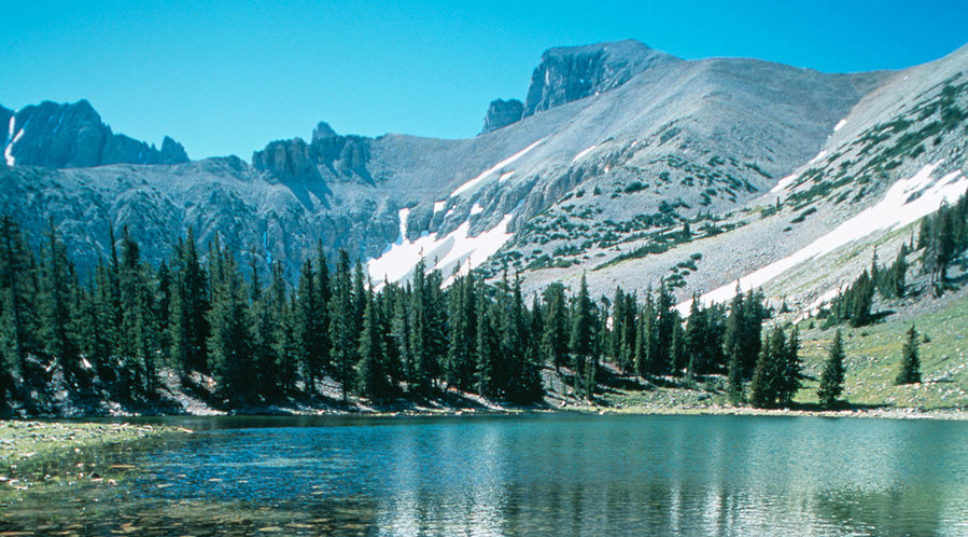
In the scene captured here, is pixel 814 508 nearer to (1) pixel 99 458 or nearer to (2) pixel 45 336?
(1) pixel 99 458

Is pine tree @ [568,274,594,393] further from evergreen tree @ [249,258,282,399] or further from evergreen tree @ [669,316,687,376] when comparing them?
evergreen tree @ [249,258,282,399]

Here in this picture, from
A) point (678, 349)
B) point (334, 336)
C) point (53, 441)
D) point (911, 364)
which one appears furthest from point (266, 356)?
point (911, 364)

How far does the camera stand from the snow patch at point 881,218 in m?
133

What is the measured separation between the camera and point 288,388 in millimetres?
83750

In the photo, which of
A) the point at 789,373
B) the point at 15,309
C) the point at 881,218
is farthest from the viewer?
the point at 881,218

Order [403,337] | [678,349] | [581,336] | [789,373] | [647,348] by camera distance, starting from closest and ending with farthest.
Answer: [789,373] < [403,337] < [581,336] < [647,348] < [678,349]

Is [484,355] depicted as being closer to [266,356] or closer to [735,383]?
[266,356]

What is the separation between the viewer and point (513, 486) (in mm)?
30969

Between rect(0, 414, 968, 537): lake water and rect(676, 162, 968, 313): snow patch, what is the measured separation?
320 ft

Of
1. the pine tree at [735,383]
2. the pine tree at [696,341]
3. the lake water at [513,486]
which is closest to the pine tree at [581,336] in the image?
the pine tree at [696,341]

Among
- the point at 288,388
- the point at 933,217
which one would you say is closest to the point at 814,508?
the point at 288,388

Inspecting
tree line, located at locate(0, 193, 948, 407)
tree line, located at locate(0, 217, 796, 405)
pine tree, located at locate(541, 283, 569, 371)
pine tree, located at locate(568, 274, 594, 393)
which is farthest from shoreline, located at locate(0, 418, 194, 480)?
pine tree, located at locate(568, 274, 594, 393)

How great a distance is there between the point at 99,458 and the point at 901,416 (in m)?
82.0

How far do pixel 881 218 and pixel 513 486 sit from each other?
149 m
